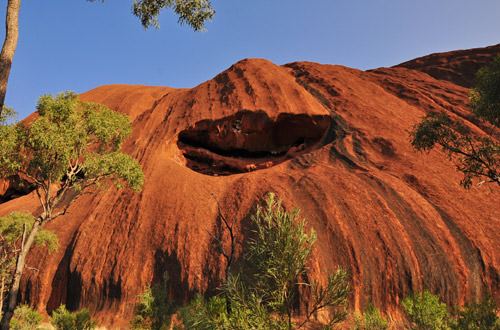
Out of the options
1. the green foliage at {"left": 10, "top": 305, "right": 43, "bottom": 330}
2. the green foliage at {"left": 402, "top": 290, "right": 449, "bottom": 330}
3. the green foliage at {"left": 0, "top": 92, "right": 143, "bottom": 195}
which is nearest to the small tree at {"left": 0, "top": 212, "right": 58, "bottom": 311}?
the green foliage at {"left": 10, "top": 305, "right": 43, "bottom": 330}

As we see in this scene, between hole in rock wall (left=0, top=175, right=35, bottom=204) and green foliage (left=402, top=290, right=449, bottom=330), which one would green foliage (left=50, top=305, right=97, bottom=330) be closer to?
green foliage (left=402, top=290, right=449, bottom=330)

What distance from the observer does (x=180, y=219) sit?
1830 cm

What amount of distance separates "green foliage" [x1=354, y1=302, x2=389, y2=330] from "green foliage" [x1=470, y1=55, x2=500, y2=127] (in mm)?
9064

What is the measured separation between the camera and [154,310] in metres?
13.9

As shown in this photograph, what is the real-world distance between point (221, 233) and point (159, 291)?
14.7 feet

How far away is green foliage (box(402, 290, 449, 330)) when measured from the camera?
421 inches

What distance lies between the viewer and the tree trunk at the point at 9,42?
8.05 meters

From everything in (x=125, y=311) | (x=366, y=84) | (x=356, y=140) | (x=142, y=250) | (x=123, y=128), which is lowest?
(x=125, y=311)

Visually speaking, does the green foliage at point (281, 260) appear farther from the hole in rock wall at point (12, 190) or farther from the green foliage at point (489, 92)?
the hole in rock wall at point (12, 190)

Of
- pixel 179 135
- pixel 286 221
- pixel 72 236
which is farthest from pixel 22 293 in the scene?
pixel 286 221

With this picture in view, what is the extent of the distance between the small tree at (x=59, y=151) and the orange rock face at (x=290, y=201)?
5088mm

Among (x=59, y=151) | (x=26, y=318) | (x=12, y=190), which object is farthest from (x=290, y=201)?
(x=12, y=190)

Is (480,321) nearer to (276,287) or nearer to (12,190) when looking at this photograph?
(276,287)

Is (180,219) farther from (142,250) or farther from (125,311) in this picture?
(125,311)
